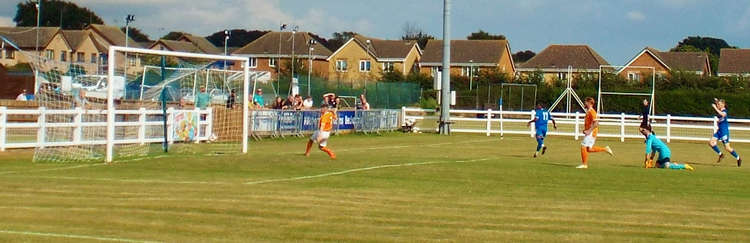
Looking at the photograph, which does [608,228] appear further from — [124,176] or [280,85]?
[280,85]

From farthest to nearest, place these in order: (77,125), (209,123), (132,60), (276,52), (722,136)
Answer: (276,52), (132,60), (209,123), (722,136), (77,125)

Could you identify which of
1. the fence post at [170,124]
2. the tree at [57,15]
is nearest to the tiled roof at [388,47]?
the tree at [57,15]

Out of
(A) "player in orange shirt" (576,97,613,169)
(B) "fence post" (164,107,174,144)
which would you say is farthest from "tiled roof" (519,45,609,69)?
(A) "player in orange shirt" (576,97,613,169)

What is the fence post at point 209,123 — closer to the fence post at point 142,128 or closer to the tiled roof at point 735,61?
the fence post at point 142,128

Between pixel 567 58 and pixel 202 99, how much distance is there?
81977 millimetres

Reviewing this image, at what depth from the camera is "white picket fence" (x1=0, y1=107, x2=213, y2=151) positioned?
21641 mm

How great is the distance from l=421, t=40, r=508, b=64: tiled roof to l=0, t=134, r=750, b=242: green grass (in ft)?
265

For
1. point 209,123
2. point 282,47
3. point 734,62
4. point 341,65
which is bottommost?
point 209,123

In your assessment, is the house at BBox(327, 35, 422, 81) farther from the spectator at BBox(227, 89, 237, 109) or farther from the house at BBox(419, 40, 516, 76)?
the spectator at BBox(227, 89, 237, 109)

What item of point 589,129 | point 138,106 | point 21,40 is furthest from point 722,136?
point 21,40

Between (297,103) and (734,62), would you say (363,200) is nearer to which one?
(297,103)

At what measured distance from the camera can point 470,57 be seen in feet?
343

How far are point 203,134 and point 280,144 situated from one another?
2.68 meters

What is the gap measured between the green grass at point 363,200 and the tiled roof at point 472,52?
8068cm
